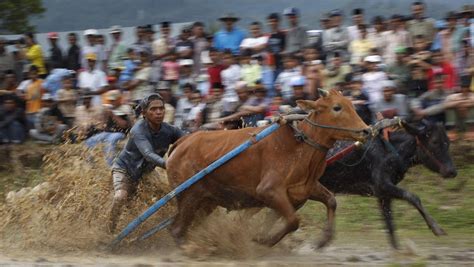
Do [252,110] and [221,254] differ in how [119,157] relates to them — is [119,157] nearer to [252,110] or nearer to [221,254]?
[221,254]

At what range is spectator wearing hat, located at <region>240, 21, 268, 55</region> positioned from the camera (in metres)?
13.2

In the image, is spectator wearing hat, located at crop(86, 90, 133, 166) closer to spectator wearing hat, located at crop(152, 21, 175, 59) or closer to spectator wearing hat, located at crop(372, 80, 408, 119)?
spectator wearing hat, located at crop(152, 21, 175, 59)

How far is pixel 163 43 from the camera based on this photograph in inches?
547

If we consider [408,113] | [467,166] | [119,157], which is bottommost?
[467,166]

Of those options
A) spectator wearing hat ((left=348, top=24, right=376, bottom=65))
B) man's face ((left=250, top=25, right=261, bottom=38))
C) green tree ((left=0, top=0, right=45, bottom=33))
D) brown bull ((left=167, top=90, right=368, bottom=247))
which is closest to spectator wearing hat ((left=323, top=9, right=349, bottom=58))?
spectator wearing hat ((left=348, top=24, right=376, bottom=65))

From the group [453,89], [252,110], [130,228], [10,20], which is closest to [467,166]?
[453,89]

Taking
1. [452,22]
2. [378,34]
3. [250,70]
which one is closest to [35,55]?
[250,70]

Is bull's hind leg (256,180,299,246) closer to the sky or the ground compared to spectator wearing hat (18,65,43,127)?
closer to the sky

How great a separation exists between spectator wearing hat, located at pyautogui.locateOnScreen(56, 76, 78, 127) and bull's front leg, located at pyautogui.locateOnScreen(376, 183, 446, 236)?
548 centimetres

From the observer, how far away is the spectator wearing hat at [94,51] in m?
14.2

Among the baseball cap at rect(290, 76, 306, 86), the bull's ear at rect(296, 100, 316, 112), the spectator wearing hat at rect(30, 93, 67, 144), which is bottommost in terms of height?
the spectator wearing hat at rect(30, 93, 67, 144)

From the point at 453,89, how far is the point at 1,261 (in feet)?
20.1

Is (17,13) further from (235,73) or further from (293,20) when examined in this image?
(293,20)

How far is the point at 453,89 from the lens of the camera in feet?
38.8
